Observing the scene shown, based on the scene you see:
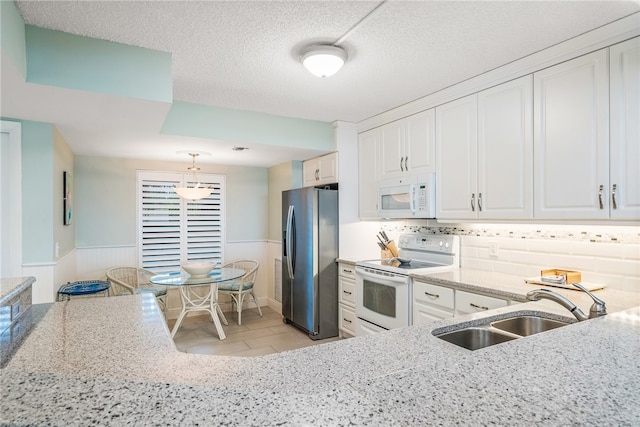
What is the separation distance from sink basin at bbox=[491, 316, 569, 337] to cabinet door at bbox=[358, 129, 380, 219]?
7.13ft

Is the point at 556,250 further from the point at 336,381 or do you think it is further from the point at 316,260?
the point at 336,381

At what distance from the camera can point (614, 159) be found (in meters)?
2.00

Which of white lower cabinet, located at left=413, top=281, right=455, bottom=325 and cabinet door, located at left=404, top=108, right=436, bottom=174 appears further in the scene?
cabinet door, located at left=404, top=108, right=436, bottom=174

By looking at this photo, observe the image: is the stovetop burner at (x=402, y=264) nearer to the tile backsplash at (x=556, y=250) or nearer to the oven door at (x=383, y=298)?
the oven door at (x=383, y=298)

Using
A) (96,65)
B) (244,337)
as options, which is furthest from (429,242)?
(96,65)

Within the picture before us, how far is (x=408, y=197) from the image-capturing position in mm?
3318

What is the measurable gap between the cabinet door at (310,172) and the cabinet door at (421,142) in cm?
130

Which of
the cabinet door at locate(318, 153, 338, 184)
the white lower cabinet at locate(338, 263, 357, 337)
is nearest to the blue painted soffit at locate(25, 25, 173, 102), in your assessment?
the cabinet door at locate(318, 153, 338, 184)

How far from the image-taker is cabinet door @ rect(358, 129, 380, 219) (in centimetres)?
381

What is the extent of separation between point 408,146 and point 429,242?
934 millimetres

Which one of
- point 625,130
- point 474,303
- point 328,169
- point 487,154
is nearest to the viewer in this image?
point 625,130

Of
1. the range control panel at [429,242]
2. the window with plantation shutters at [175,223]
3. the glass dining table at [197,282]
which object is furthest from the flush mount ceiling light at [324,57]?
the window with plantation shutters at [175,223]

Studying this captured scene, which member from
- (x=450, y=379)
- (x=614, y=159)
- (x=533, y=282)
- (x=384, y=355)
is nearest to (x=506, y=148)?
(x=614, y=159)

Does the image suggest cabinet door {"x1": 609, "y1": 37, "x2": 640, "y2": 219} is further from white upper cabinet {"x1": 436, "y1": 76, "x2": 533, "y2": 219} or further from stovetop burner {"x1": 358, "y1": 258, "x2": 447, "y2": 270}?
stovetop burner {"x1": 358, "y1": 258, "x2": 447, "y2": 270}
